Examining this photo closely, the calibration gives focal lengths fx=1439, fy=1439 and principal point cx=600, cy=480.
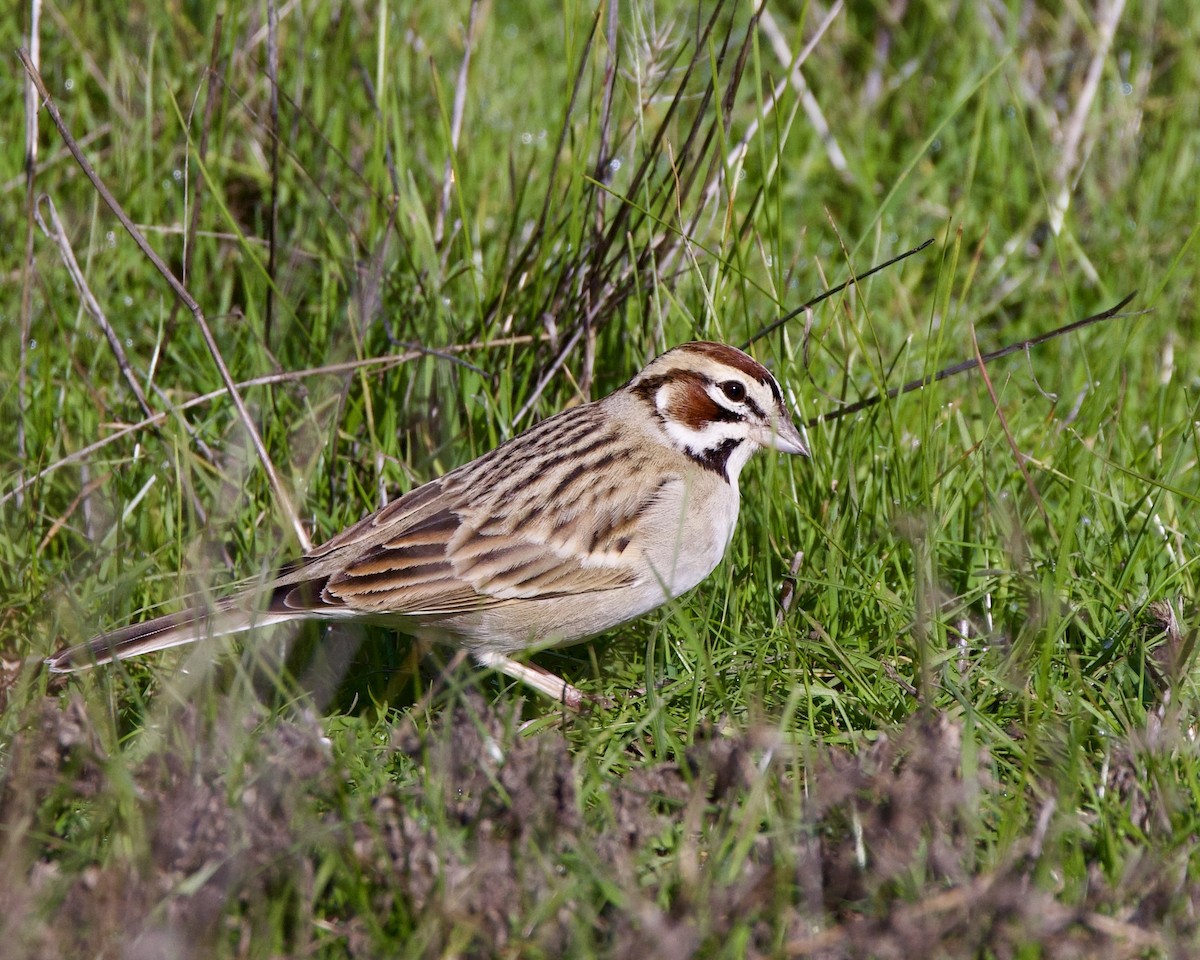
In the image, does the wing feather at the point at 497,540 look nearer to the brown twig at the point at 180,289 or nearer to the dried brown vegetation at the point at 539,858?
the brown twig at the point at 180,289

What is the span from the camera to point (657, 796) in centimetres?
362

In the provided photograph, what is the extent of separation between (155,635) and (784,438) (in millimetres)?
2121

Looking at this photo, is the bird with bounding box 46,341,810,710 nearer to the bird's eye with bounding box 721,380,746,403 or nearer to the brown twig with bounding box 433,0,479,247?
the bird's eye with bounding box 721,380,746,403

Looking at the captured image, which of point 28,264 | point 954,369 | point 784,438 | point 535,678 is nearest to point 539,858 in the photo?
point 535,678

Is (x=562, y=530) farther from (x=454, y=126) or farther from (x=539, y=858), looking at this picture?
(x=454, y=126)

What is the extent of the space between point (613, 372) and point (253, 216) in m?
2.31

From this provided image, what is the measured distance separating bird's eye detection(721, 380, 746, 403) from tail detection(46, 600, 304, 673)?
5.57 ft

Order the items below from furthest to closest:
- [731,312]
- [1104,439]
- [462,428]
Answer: [731,312] → [462,428] → [1104,439]

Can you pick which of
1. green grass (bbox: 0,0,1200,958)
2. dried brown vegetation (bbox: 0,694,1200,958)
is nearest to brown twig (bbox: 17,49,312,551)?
green grass (bbox: 0,0,1200,958)

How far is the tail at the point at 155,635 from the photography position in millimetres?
4227

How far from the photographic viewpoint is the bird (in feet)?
15.2

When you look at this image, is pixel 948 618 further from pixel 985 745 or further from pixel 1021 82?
pixel 1021 82

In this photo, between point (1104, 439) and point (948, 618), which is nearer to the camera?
point (948, 618)

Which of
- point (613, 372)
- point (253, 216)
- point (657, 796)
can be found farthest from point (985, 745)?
point (253, 216)
